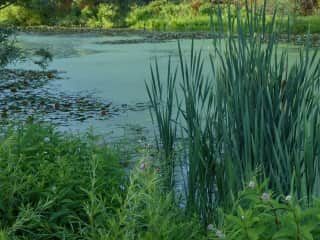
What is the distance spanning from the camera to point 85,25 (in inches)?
728

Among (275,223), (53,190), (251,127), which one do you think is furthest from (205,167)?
(275,223)

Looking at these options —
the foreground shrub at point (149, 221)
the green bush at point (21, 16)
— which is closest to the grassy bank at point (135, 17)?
the green bush at point (21, 16)

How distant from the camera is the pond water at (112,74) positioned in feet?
14.7

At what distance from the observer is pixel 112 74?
696 cm

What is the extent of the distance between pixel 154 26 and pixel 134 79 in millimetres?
9880

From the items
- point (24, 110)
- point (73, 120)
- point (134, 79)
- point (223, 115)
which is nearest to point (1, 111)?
point (24, 110)

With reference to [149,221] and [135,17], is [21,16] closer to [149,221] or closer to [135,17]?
[135,17]

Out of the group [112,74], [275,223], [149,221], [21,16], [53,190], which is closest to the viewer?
[275,223]

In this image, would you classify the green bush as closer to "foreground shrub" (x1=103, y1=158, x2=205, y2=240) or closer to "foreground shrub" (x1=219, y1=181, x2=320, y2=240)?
"foreground shrub" (x1=103, y1=158, x2=205, y2=240)

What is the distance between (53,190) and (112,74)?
538 centimetres

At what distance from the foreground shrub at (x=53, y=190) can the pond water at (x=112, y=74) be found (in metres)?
1.36

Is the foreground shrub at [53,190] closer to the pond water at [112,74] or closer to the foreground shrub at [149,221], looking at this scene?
the foreground shrub at [149,221]

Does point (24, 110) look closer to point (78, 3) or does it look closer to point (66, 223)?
point (66, 223)

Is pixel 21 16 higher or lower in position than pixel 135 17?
higher
